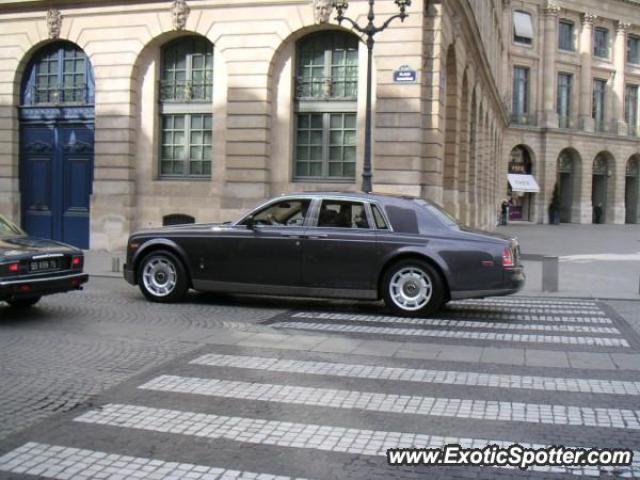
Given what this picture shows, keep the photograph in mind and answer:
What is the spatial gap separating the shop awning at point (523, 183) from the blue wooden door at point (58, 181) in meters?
39.8

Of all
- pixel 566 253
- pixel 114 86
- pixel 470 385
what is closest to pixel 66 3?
pixel 114 86

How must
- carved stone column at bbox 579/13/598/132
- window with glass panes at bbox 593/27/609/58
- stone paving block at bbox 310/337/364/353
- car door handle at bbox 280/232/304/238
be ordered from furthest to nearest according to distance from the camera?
window with glass panes at bbox 593/27/609/58, carved stone column at bbox 579/13/598/132, car door handle at bbox 280/232/304/238, stone paving block at bbox 310/337/364/353

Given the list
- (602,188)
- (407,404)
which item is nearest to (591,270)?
(407,404)

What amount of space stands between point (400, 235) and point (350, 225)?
783 millimetres

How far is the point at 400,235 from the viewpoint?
34.1 feet

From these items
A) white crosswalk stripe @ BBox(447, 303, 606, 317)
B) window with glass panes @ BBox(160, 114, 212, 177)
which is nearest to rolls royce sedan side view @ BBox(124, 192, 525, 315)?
white crosswalk stripe @ BBox(447, 303, 606, 317)

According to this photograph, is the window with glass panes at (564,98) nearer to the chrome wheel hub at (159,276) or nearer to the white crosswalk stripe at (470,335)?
the chrome wheel hub at (159,276)

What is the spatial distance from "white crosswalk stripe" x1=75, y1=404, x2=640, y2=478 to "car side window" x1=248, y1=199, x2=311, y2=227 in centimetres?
563

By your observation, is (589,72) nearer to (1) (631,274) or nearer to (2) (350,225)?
(1) (631,274)

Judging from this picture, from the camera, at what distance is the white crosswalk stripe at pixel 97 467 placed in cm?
426

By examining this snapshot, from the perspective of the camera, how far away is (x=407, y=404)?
581 cm

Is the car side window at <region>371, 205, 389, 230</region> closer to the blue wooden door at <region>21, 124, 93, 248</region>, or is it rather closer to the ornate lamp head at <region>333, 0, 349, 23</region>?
the ornate lamp head at <region>333, 0, 349, 23</region>

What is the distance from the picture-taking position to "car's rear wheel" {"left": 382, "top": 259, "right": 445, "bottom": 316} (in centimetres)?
1024

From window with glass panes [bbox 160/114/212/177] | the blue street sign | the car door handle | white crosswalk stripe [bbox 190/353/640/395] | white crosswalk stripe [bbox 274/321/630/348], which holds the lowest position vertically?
white crosswalk stripe [bbox 190/353/640/395]
